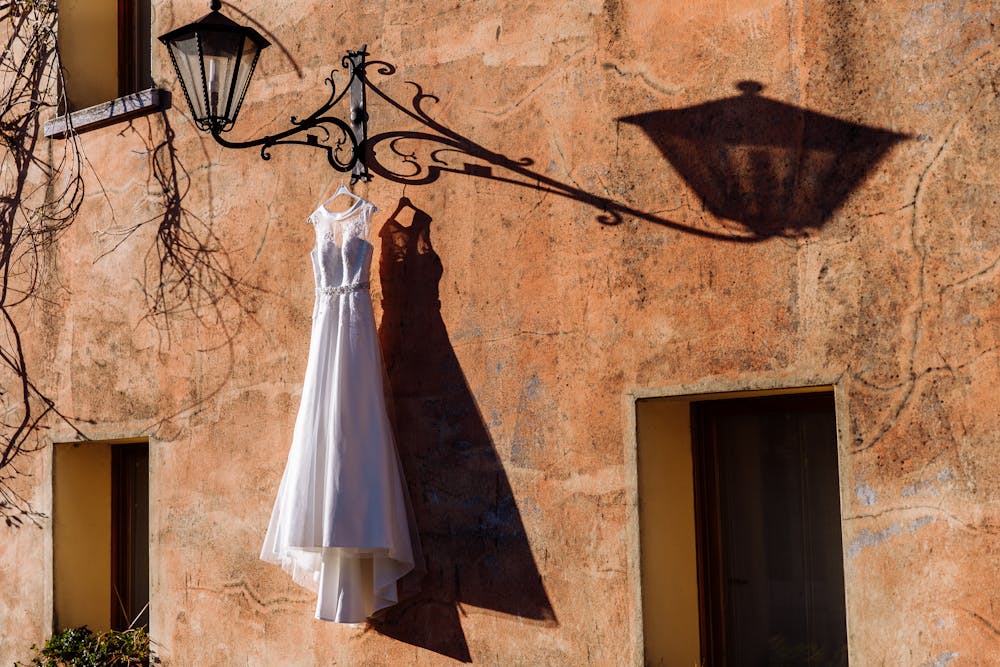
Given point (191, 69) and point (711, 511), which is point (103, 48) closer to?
point (191, 69)

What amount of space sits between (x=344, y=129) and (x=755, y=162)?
6.16ft

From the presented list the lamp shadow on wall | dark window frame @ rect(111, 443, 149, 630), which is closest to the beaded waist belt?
the lamp shadow on wall

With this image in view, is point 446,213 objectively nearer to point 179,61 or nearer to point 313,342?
point 313,342

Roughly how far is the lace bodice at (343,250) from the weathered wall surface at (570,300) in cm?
16

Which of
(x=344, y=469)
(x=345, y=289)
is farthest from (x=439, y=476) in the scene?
(x=345, y=289)

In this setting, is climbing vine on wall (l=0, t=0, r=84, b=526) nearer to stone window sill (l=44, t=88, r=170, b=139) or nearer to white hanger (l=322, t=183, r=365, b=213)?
stone window sill (l=44, t=88, r=170, b=139)

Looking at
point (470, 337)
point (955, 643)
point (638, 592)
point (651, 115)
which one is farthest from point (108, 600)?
point (955, 643)

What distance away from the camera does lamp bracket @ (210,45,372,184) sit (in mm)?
5547

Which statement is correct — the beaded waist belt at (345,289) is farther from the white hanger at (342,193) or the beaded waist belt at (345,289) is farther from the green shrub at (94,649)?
the green shrub at (94,649)

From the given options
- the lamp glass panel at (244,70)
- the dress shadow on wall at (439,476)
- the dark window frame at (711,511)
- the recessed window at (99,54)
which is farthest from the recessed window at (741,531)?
the recessed window at (99,54)

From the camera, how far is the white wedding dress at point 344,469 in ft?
16.8

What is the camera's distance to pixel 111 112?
6672 mm

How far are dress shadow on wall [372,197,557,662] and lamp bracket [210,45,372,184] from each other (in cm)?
31

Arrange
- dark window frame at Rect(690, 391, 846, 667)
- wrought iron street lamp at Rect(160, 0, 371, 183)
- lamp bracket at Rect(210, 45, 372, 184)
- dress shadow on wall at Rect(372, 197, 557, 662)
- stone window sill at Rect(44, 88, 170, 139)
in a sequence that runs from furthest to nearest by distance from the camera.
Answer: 1. stone window sill at Rect(44, 88, 170, 139)
2. lamp bracket at Rect(210, 45, 372, 184)
3. wrought iron street lamp at Rect(160, 0, 371, 183)
4. dress shadow on wall at Rect(372, 197, 557, 662)
5. dark window frame at Rect(690, 391, 846, 667)
